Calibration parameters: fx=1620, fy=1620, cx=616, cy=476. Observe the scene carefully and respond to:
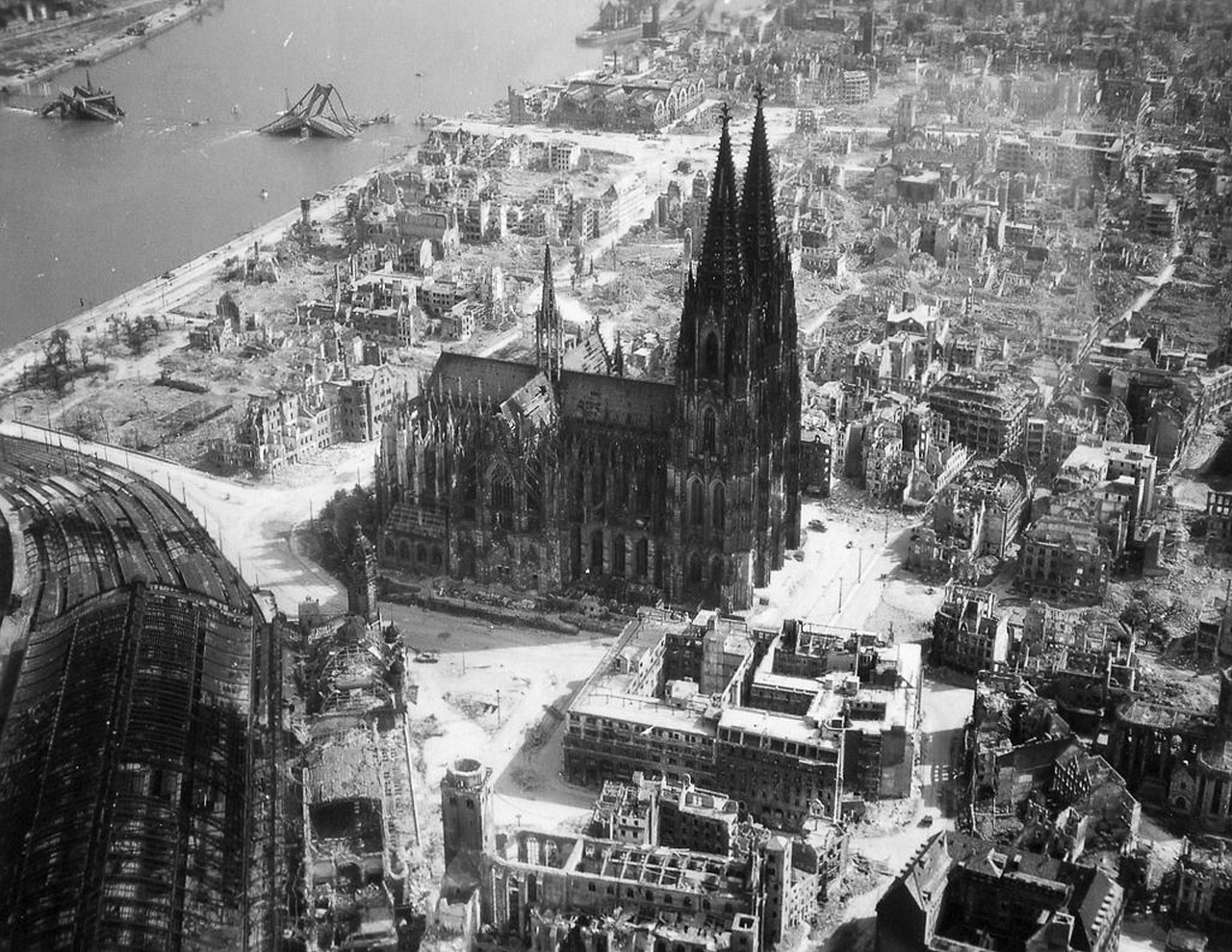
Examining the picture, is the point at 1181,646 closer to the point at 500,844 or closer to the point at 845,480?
the point at 845,480

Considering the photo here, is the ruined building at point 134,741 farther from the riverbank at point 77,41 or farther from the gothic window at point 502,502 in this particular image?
the riverbank at point 77,41

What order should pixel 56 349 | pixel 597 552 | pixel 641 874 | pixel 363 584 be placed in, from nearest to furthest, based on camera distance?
pixel 641 874 < pixel 363 584 < pixel 597 552 < pixel 56 349

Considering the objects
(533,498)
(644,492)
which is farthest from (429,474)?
(644,492)

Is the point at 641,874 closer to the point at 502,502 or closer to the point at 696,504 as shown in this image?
the point at 696,504

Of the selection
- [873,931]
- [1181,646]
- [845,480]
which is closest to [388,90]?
[845,480]

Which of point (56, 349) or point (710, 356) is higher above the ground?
point (710, 356)

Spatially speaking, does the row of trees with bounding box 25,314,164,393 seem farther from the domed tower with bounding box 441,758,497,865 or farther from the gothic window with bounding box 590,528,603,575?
the domed tower with bounding box 441,758,497,865
